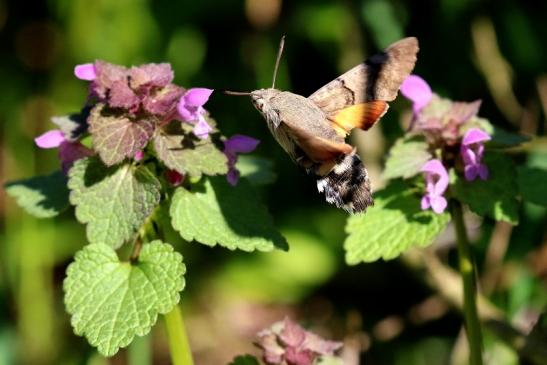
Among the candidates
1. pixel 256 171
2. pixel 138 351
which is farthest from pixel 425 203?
pixel 138 351

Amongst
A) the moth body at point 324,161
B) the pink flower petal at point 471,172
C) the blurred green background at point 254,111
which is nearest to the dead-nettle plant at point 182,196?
the pink flower petal at point 471,172

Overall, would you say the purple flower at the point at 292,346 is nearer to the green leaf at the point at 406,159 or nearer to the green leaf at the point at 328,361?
the green leaf at the point at 328,361

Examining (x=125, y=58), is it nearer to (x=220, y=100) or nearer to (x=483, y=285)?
(x=220, y=100)

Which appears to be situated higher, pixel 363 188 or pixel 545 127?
pixel 363 188

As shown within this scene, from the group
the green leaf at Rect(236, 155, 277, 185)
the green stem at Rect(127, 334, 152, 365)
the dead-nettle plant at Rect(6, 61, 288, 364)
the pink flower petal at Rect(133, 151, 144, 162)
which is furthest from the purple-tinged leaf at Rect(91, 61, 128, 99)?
the green stem at Rect(127, 334, 152, 365)

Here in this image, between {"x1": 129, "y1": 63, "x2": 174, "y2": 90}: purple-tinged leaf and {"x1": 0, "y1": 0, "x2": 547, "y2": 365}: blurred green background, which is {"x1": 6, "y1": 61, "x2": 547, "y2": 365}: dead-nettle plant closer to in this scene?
{"x1": 129, "y1": 63, "x2": 174, "y2": 90}: purple-tinged leaf

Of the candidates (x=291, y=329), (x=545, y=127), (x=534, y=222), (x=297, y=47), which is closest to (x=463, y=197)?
(x=291, y=329)

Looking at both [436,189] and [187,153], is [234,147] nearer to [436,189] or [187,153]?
[187,153]
